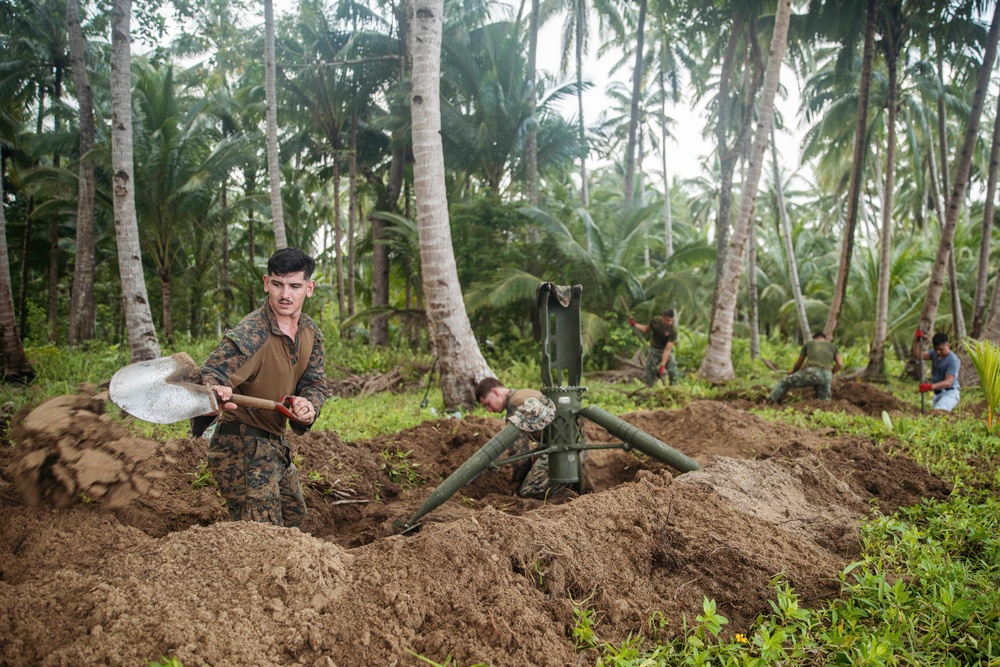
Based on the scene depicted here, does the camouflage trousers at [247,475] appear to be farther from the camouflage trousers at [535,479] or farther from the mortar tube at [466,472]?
the camouflage trousers at [535,479]

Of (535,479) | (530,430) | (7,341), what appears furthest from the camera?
(7,341)

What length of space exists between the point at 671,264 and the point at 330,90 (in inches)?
408

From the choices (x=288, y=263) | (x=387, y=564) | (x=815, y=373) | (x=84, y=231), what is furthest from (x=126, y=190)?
(x=815, y=373)

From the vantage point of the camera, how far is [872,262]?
49.5 ft

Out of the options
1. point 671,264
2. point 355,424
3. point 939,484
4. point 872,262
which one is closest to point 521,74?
point 671,264

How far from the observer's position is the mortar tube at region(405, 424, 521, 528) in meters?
3.80

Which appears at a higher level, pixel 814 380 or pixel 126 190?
pixel 126 190

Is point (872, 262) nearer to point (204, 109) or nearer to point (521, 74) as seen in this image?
point (521, 74)

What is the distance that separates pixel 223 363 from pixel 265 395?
12.6 inches

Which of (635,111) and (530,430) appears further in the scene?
(635,111)

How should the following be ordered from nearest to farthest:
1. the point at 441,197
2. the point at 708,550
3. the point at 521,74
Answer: the point at 708,550 → the point at 441,197 → the point at 521,74

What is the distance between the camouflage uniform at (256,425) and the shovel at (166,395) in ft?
0.54

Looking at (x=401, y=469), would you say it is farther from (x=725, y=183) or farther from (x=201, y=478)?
(x=725, y=183)

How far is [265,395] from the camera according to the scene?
3.41m
